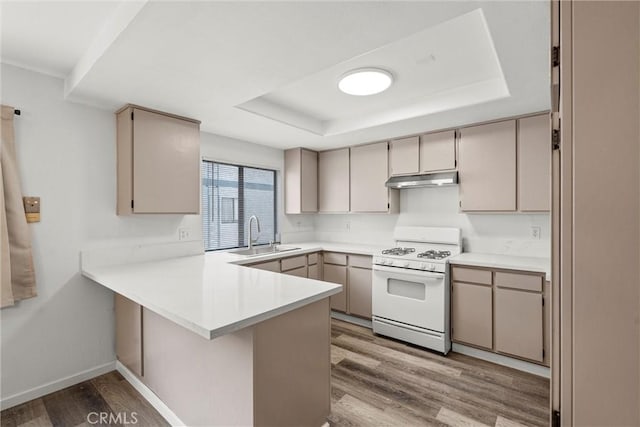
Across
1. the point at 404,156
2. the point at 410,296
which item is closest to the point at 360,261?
the point at 410,296

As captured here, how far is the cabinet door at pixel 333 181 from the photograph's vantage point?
4.05 m

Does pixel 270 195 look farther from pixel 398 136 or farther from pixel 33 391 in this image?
pixel 33 391

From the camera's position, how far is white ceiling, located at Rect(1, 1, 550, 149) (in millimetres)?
1354

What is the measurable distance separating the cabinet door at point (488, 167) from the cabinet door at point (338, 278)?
158cm

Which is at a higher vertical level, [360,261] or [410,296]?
→ [360,261]

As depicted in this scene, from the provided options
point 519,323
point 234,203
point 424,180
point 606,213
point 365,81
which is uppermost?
point 365,81

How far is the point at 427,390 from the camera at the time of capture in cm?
228

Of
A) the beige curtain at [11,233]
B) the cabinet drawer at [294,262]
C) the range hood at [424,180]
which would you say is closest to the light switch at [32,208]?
the beige curtain at [11,233]

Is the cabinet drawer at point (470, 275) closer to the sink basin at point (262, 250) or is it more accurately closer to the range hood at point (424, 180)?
the range hood at point (424, 180)

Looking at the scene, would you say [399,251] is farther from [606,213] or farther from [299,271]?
[606,213]

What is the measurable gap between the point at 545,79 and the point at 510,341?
83.2 inches

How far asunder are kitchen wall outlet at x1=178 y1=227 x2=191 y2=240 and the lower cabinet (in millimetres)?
2684

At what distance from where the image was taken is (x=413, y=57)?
2.02m

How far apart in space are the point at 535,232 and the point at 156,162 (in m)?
3.60
